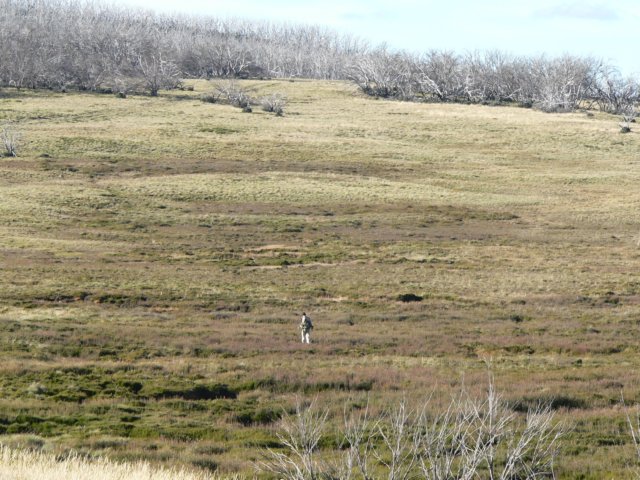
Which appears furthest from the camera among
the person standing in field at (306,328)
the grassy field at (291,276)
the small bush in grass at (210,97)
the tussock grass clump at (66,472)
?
the small bush in grass at (210,97)

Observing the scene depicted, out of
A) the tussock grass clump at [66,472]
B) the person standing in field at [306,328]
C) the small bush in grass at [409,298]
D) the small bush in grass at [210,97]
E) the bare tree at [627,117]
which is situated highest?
the bare tree at [627,117]

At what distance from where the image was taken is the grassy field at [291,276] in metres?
19.9

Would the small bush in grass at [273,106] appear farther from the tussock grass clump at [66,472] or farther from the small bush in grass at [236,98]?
the tussock grass clump at [66,472]

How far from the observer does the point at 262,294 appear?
39781mm

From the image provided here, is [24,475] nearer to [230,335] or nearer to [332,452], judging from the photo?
[332,452]

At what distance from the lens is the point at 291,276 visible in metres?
44.5

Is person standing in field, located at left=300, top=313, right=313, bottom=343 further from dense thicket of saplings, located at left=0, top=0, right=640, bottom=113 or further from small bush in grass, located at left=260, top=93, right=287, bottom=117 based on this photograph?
dense thicket of saplings, located at left=0, top=0, right=640, bottom=113

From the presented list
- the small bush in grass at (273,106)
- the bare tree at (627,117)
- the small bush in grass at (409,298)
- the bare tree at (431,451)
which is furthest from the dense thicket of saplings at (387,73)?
the bare tree at (431,451)

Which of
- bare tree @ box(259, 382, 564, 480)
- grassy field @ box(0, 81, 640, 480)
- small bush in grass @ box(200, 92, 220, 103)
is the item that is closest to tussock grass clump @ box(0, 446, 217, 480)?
bare tree @ box(259, 382, 564, 480)

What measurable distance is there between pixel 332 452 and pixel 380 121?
102670 mm

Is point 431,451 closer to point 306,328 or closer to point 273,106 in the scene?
point 306,328

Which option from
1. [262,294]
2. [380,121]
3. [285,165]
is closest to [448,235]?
[262,294]

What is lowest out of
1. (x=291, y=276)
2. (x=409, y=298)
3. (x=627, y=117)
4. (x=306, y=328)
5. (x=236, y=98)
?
(x=291, y=276)

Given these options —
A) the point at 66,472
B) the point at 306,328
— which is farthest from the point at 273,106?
the point at 66,472
